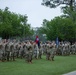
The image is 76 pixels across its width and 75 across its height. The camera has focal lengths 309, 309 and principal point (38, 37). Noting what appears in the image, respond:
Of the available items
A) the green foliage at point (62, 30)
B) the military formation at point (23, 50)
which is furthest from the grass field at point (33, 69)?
the green foliage at point (62, 30)

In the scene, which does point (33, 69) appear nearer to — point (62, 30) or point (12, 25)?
point (62, 30)

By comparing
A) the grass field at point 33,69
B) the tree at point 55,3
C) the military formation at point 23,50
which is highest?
the tree at point 55,3

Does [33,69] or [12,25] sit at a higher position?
[12,25]

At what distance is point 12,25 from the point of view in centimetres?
6166

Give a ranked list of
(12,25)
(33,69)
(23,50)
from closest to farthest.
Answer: (33,69) → (23,50) → (12,25)

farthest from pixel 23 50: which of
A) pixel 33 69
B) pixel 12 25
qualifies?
pixel 12 25

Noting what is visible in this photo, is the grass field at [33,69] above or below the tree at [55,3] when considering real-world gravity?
below

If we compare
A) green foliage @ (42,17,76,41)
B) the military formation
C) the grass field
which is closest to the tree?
green foliage @ (42,17,76,41)

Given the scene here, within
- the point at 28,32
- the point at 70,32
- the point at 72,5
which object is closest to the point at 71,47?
the point at 70,32

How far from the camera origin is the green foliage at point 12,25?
191 ft

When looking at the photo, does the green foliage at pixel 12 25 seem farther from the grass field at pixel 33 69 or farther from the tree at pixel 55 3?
the grass field at pixel 33 69

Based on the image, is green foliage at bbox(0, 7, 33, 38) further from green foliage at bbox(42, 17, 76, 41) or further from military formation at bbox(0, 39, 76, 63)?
military formation at bbox(0, 39, 76, 63)

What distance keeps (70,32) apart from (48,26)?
4.97 meters

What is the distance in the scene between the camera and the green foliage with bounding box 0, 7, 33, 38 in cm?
5828
